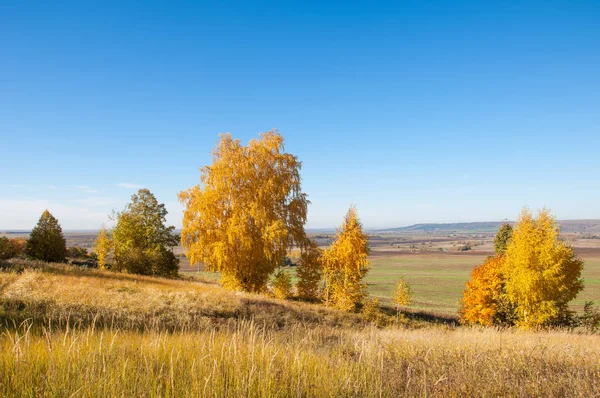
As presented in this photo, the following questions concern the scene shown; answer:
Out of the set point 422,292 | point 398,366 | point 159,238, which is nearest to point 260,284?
point 159,238

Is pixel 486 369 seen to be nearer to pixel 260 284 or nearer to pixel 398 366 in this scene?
pixel 398 366

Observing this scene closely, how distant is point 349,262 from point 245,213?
965cm

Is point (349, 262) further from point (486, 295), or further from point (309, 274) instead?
point (486, 295)

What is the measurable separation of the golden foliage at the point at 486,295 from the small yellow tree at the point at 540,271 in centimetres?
497

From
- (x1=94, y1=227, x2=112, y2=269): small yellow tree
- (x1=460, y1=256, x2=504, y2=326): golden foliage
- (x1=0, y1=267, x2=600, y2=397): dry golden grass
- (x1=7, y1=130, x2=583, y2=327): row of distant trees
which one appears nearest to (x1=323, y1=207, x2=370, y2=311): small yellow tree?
(x1=7, y1=130, x2=583, y2=327): row of distant trees

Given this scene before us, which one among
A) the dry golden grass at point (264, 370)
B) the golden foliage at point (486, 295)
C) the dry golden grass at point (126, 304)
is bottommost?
the golden foliage at point (486, 295)

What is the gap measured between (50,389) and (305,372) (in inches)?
102

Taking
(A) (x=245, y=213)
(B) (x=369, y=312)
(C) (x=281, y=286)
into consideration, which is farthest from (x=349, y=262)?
(A) (x=245, y=213)

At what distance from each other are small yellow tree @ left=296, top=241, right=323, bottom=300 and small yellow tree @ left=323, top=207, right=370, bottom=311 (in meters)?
1.93

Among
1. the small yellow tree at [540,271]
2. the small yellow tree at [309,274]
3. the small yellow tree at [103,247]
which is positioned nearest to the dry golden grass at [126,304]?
the small yellow tree at [309,274]

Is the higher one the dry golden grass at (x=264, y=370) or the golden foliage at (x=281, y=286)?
the dry golden grass at (x=264, y=370)

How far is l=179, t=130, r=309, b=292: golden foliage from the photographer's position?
27.4m

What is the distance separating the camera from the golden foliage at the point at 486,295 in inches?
1420

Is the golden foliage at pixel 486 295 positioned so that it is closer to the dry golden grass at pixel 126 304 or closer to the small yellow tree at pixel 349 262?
the small yellow tree at pixel 349 262
